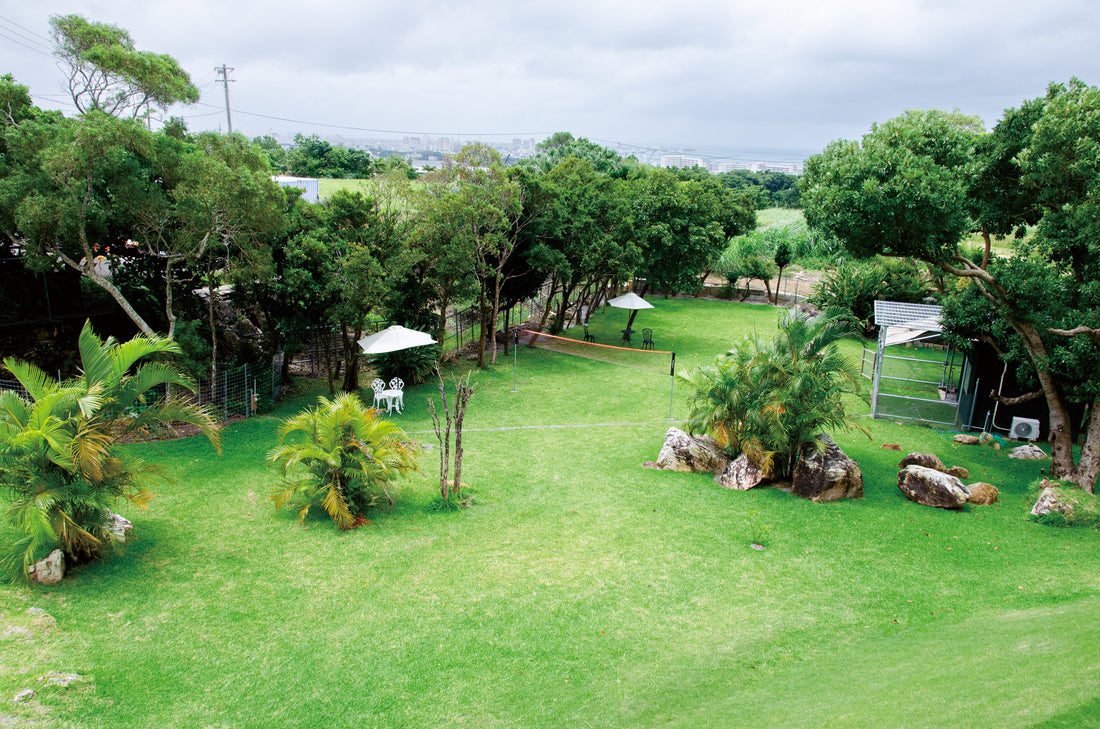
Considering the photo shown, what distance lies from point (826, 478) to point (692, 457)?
7.93ft

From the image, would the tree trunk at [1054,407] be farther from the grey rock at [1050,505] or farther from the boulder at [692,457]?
the boulder at [692,457]

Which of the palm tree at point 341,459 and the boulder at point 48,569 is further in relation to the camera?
the palm tree at point 341,459

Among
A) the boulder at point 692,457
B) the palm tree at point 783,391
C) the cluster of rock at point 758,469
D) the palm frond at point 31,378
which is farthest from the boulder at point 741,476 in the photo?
the palm frond at point 31,378

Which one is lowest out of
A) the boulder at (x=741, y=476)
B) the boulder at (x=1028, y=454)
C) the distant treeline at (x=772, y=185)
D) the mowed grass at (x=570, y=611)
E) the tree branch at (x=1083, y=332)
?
the mowed grass at (x=570, y=611)

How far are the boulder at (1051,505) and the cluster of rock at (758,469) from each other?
2596 millimetres

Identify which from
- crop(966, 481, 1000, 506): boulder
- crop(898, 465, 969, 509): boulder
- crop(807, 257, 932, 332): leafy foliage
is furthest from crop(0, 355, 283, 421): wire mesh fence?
crop(807, 257, 932, 332): leafy foliage

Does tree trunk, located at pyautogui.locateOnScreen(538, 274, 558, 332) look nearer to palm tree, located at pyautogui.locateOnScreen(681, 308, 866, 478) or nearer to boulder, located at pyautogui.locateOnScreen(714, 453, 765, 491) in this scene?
palm tree, located at pyautogui.locateOnScreen(681, 308, 866, 478)

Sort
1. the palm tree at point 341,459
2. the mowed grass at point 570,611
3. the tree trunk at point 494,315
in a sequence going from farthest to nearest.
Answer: the tree trunk at point 494,315 → the palm tree at point 341,459 → the mowed grass at point 570,611

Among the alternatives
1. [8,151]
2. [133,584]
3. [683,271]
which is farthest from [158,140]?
[683,271]

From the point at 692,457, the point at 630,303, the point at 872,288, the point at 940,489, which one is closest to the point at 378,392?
the point at 692,457

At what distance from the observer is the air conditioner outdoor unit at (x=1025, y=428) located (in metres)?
14.9

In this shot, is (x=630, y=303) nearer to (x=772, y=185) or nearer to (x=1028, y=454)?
(x=1028, y=454)

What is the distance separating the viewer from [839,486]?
38.7 feet

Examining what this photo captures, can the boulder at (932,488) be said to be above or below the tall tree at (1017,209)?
below
